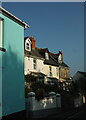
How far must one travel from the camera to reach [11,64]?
31.0 feet

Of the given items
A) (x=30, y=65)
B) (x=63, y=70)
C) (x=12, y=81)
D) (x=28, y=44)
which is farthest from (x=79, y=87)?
(x=12, y=81)

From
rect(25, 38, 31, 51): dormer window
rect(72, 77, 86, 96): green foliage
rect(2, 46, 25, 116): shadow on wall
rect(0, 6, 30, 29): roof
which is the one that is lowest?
rect(72, 77, 86, 96): green foliage

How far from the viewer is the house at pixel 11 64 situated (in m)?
8.64

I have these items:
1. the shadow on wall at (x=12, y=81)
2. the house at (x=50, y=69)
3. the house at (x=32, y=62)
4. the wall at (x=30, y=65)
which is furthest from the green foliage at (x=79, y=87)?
the shadow on wall at (x=12, y=81)

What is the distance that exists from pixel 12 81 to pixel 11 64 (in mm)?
1003

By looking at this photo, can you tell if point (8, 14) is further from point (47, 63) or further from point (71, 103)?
point (47, 63)

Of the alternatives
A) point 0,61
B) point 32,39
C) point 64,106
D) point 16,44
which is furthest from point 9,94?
point 32,39

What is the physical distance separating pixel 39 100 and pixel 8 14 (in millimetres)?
6885

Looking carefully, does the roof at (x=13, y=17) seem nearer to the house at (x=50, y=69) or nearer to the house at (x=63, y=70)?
the house at (x=50, y=69)

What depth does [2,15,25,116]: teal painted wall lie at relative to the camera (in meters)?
8.70

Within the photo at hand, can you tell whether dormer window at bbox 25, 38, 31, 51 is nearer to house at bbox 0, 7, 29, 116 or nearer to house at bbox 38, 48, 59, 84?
house at bbox 38, 48, 59, 84

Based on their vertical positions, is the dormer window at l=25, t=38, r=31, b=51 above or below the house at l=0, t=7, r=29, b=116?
above

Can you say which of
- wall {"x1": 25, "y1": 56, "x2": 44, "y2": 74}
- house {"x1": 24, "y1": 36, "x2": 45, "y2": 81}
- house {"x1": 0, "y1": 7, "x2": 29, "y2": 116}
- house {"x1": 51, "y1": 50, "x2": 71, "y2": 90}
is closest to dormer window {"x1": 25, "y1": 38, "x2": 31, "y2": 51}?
house {"x1": 24, "y1": 36, "x2": 45, "y2": 81}

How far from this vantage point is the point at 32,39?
26.2 m
